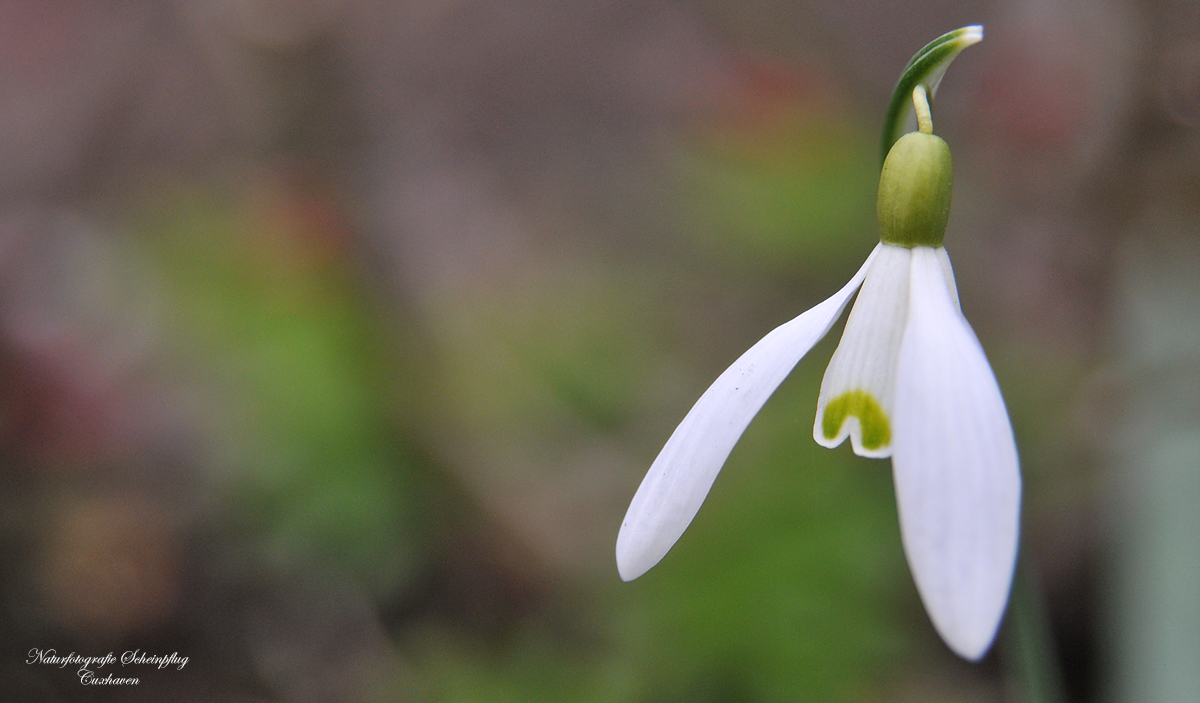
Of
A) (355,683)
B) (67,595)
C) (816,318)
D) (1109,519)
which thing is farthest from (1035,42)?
(67,595)

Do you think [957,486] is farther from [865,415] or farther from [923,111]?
[923,111]

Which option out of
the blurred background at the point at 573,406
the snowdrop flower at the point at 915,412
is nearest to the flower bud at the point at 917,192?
the snowdrop flower at the point at 915,412

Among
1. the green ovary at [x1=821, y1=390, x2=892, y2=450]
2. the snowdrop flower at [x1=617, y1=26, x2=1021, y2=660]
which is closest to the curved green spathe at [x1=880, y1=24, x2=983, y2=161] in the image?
the snowdrop flower at [x1=617, y1=26, x2=1021, y2=660]

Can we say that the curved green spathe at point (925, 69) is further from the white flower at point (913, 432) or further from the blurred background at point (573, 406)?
the blurred background at point (573, 406)

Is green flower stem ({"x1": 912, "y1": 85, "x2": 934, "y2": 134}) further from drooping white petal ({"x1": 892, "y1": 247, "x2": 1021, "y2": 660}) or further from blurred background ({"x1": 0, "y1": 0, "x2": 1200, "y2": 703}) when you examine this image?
blurred background ({"x1": 0, "y1": 0, "x2": 1200, "y2": 703})

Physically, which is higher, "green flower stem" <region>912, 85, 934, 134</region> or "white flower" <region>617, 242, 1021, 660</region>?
"green flower stem" <region>912, 85, 934, 134</region>

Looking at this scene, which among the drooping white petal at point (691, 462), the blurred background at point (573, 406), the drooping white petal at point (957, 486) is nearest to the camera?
the drooping white petal at point (957, 486)
